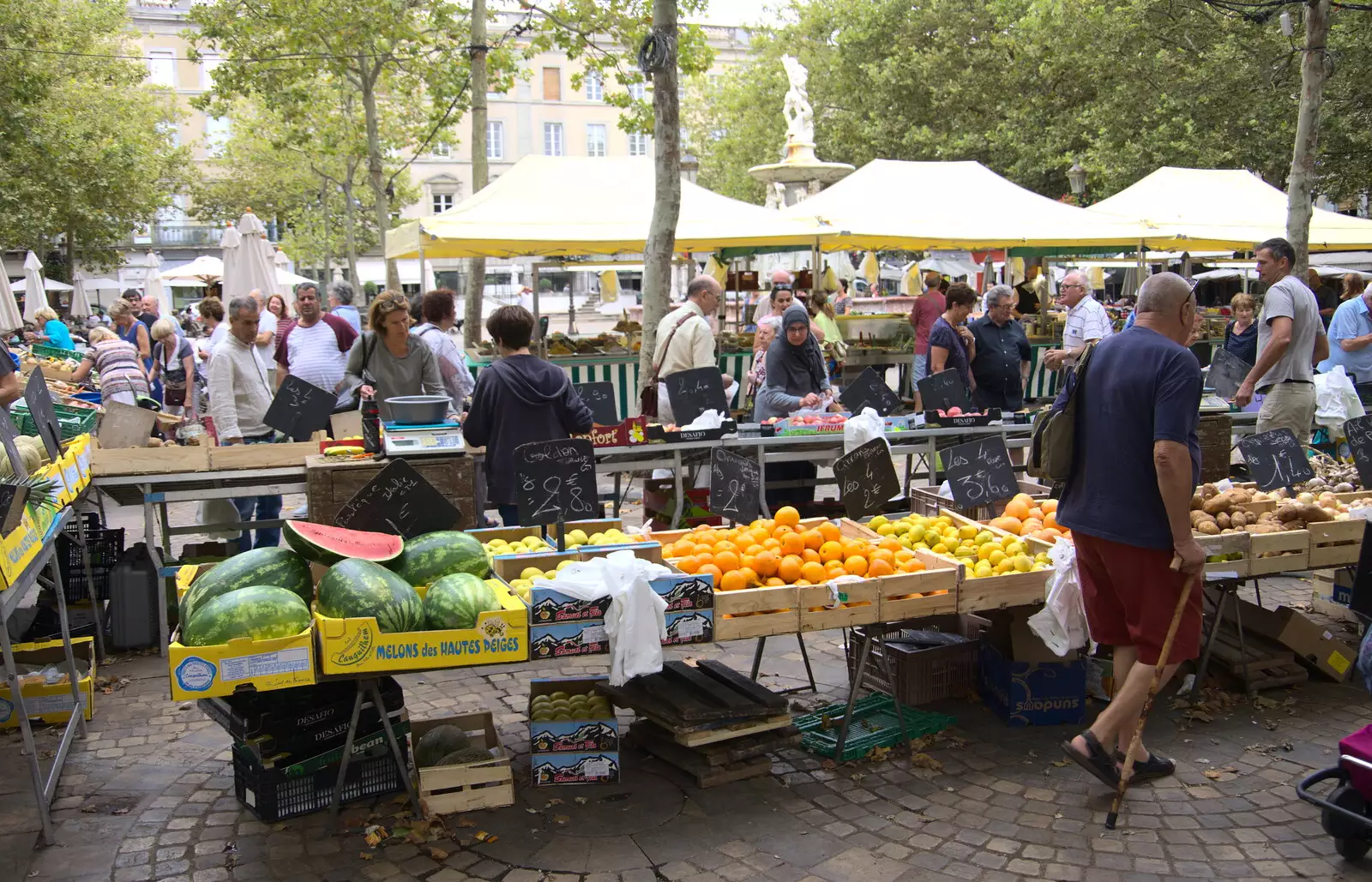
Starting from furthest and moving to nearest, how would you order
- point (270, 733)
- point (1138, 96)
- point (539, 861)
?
point (1138, 96) → point (270, 733) → point (539, 861)

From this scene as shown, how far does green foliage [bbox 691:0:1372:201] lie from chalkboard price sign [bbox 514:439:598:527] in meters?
17.3

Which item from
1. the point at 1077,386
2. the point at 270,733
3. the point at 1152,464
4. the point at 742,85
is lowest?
the point at 270,733

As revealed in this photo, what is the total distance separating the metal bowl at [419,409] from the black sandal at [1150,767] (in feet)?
13.1

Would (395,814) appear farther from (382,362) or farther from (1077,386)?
(382,362)

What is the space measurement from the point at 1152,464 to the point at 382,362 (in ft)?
15.1

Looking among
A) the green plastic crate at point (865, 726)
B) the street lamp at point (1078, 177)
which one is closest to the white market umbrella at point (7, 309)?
the green plastic crate at point (865, 726)

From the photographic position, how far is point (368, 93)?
19250 mm

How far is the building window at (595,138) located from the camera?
211ft

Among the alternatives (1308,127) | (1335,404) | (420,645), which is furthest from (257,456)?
(1308,127)

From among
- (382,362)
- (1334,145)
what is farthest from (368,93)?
(1334,145)

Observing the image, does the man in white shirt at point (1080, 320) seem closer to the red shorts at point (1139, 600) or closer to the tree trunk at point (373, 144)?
the red shorts at point (1139, 600)

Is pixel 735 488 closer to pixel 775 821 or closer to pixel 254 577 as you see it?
pixel 775 821

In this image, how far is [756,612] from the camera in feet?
14.1

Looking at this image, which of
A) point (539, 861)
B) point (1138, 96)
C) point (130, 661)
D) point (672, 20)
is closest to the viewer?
point (539, 861)
